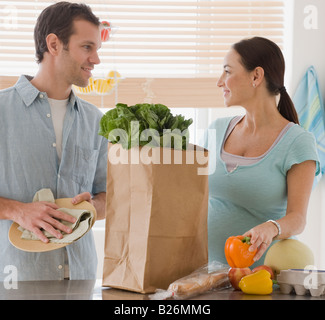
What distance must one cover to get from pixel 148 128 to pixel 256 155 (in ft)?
1.75

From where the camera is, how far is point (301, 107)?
2.60 metres

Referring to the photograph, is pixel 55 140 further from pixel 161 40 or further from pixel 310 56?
pixel 310 56

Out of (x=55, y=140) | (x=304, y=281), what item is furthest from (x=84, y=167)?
(x=304, y=281)

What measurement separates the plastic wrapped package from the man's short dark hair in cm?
98

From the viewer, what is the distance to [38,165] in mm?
1580

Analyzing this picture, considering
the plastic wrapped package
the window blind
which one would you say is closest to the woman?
the plastic wrapped package

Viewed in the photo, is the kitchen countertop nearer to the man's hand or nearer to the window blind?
the man's hand

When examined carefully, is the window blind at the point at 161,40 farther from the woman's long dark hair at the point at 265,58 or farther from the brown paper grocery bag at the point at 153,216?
the brown paper grocery bag at the point at 153,216

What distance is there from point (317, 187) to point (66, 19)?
166cm

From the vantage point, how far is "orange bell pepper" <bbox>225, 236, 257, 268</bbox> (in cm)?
110

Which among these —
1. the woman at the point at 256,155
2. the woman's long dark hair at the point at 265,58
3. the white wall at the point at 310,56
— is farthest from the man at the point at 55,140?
the white wall at the point at 310,56

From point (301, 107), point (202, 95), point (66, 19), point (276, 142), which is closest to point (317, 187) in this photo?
point (301, 107)
